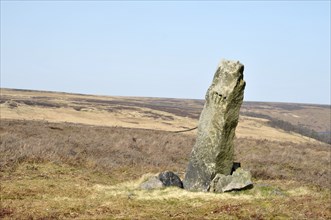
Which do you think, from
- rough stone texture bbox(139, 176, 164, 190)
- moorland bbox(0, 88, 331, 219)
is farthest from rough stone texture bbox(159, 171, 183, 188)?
moorland bbox(0, 88, 331, 219)

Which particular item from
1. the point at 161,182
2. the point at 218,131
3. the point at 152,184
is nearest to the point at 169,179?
the point at 161,182

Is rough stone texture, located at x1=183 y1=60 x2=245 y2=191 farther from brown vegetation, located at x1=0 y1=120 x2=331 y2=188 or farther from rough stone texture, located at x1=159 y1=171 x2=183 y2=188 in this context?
brown vegetation, located at x1=0 y1=120 x2=331 y2=188

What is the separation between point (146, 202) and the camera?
501 inches

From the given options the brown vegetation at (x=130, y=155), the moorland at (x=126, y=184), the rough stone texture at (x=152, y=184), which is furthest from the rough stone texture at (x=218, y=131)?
the brown vegetation at (x=130, y=155)

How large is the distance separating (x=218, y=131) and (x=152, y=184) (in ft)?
10.4

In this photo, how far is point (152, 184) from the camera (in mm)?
15164

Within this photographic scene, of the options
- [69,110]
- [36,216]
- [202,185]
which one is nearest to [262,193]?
[202,185]

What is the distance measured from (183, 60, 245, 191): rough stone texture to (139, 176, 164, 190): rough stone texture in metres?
1.26

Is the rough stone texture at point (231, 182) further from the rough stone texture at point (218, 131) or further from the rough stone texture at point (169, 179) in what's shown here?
the rough stone texture at point (169, 179)

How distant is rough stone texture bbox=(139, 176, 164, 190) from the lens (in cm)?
1505

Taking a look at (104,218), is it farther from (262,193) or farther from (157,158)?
(157,158)

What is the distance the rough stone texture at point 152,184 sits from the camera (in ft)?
49.4

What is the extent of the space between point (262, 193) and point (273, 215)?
11.4 feet

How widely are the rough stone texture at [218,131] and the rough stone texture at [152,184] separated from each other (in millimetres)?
1263
